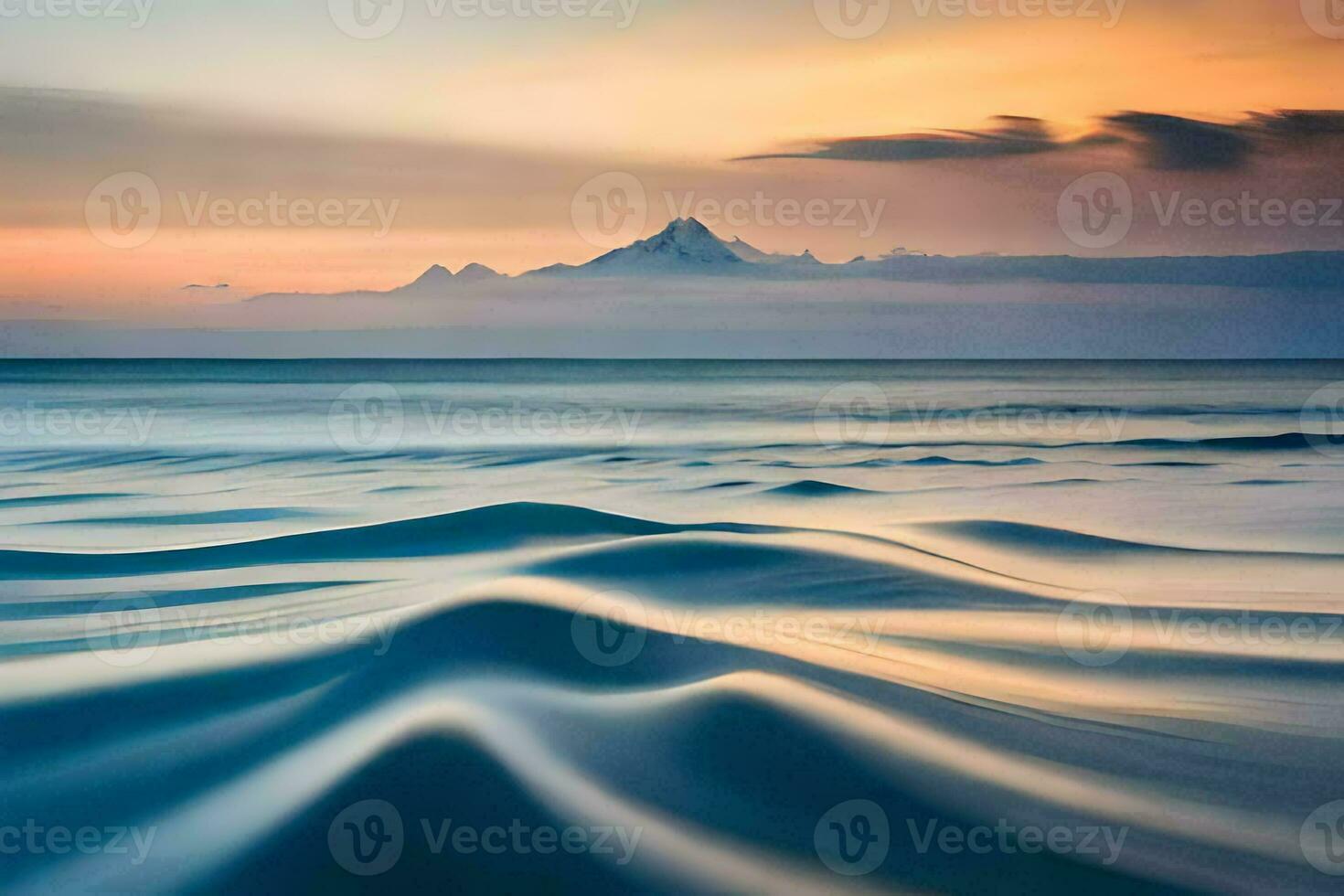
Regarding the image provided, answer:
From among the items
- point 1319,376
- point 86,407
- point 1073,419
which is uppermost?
point 1319,376

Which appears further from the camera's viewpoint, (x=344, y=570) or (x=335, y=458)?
(x=335, y=458)

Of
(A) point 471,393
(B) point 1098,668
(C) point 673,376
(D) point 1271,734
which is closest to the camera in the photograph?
(D) point 1271,734

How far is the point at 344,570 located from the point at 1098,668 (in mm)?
3424

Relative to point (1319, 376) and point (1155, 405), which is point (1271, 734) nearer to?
point (1155, 405)

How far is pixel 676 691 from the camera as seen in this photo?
3.07 metres

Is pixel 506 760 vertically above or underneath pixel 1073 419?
underneath

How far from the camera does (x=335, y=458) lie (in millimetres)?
10641

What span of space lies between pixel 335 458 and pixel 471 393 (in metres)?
14.7

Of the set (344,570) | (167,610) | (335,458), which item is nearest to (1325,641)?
(344,570)

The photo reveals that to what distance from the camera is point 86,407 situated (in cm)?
1942

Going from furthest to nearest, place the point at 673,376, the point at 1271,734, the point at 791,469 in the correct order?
the point at 673,376, the point at 791,469, the point at 1271,734

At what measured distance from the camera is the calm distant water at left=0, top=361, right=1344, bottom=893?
7.35 feet

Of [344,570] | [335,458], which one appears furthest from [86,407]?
[344,570]

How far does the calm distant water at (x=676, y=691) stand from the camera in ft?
7.35
